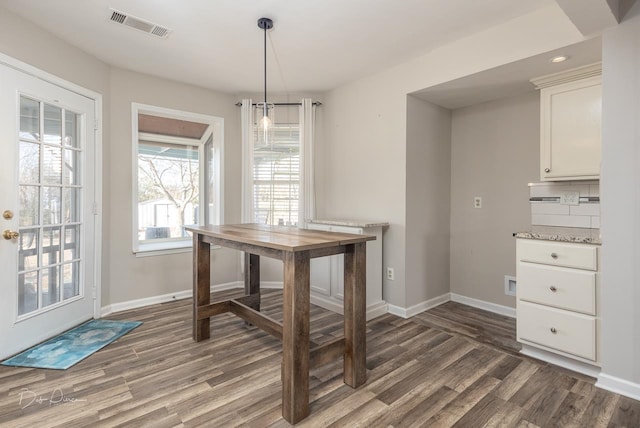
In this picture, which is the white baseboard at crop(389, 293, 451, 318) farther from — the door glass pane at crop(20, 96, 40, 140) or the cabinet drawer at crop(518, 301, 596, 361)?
the door glass pane at crop(20, 96, 40, 140)

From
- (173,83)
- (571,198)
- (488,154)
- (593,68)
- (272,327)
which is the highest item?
(173,83)

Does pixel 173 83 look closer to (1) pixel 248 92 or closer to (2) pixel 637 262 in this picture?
(1) pixel 248 92

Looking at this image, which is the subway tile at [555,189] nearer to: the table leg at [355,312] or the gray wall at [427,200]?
the gray wall at [427,200]

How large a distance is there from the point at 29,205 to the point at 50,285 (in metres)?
0.68

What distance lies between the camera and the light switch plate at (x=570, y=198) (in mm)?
2742

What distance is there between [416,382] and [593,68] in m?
2.55

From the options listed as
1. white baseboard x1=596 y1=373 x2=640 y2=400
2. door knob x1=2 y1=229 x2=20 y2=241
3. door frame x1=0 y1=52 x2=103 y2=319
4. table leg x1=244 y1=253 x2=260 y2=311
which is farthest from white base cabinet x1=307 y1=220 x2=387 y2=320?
door knob x1=2 y1=229 x2=20 y2=241

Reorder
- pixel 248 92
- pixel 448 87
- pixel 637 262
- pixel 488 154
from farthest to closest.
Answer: pixel 248 92 → pixel 488 154 → pixel 448 87 → pixel 637 262

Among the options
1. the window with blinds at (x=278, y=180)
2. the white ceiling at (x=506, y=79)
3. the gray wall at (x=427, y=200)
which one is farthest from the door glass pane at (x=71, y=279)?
the white ceiling at (x=506, y=79)

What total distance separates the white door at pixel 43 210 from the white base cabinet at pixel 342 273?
224 cm

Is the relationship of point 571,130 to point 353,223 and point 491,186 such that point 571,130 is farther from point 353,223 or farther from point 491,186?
point 353,223

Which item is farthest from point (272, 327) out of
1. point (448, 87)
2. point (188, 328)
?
point (448, 87)

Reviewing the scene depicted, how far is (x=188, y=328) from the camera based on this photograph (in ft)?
9.63

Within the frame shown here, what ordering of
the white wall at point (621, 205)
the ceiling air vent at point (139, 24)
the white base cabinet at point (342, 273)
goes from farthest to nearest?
the white base cabinet at point (342, 273)
the ceiling air vent at point (139, 24)
the white wall at point (621, 205)
